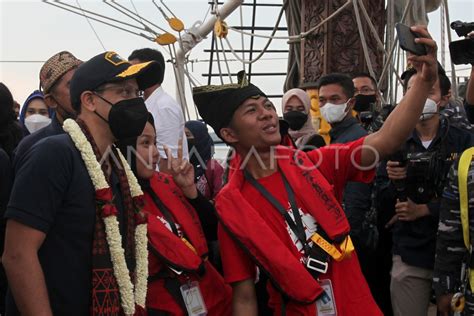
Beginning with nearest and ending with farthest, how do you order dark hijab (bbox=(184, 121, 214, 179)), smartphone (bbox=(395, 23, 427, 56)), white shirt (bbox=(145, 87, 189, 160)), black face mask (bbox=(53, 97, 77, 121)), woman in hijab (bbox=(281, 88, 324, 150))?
smartphone (bbox=(395, 23, 427, 56)) < black face mask (bbox=(53, 97, 77, 121)) < white shirt (bbox=(145, 87, 189, 160)) < woman in hijab (bbox=(281, 88, 324, 150)) < dark hijab (bbox=(184, 121, 214, 179))

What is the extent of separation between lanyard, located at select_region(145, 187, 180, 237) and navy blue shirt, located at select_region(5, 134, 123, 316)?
0.66m

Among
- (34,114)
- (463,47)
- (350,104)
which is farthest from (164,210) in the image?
(34,114)

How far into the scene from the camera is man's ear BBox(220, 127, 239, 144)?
9.57 feet

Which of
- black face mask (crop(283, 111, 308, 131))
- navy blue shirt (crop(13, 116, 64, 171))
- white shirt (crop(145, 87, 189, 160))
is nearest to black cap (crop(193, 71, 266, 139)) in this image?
navy blue shirt (crop(13, 116, 64, 171))

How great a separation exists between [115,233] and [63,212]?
20cm

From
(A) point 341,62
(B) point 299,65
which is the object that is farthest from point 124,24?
(A) point 341,62

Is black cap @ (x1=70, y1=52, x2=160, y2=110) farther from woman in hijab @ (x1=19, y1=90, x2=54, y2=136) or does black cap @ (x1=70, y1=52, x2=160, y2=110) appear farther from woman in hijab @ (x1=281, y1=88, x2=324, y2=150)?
woman in hijab @ (x1=19, y1=90, x2=54, y2=136)

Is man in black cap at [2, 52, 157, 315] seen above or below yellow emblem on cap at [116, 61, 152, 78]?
below

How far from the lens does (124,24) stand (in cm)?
877

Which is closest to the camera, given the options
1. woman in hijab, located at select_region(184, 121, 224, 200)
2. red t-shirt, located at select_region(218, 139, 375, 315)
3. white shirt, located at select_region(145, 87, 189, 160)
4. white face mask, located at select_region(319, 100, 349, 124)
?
red t-shirt, located at select_region(218, 139, 375, 315)

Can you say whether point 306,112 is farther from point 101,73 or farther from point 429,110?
point 101,73

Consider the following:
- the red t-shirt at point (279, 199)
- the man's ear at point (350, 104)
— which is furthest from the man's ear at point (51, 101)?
the man's ear at point (350, 104)

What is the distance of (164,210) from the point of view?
116 inches

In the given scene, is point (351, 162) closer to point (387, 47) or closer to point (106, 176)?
point (106, 176)
